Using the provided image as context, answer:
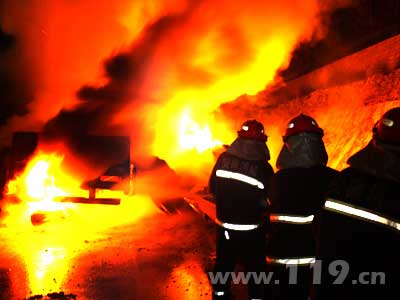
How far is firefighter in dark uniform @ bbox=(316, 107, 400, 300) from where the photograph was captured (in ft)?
5.88

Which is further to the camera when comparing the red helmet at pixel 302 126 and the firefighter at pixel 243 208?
the firefighter at pixel 243 208

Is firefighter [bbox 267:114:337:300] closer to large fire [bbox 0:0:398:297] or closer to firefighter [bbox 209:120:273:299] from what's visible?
firefighter [bbox 209:120:273:299]

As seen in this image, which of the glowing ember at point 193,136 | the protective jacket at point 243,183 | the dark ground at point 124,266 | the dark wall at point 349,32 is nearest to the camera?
the protective jacket at point 243,183

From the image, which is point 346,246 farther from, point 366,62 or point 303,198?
point 366,62

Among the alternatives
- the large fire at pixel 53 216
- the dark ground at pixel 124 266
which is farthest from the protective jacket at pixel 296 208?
the large fire at pixel 53 216

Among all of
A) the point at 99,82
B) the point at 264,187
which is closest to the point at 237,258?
the point at 264,187

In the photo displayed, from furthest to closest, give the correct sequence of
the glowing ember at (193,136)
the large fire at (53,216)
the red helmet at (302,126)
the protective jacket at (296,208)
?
the glowing ember at (193,136) < the large fire at (53,216) < the red helmet at (302,126) < the protective jacket at (296,208)

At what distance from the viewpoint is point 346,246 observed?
1.89m

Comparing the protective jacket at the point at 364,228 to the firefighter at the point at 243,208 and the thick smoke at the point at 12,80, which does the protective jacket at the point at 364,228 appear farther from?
the thick smoke at the point at 12,80

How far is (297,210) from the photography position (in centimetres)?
270

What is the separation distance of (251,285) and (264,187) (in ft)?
3.05

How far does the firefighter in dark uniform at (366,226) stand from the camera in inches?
70.5

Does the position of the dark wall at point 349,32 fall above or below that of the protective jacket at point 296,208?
above

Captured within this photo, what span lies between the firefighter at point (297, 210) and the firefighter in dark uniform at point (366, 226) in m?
0.71
